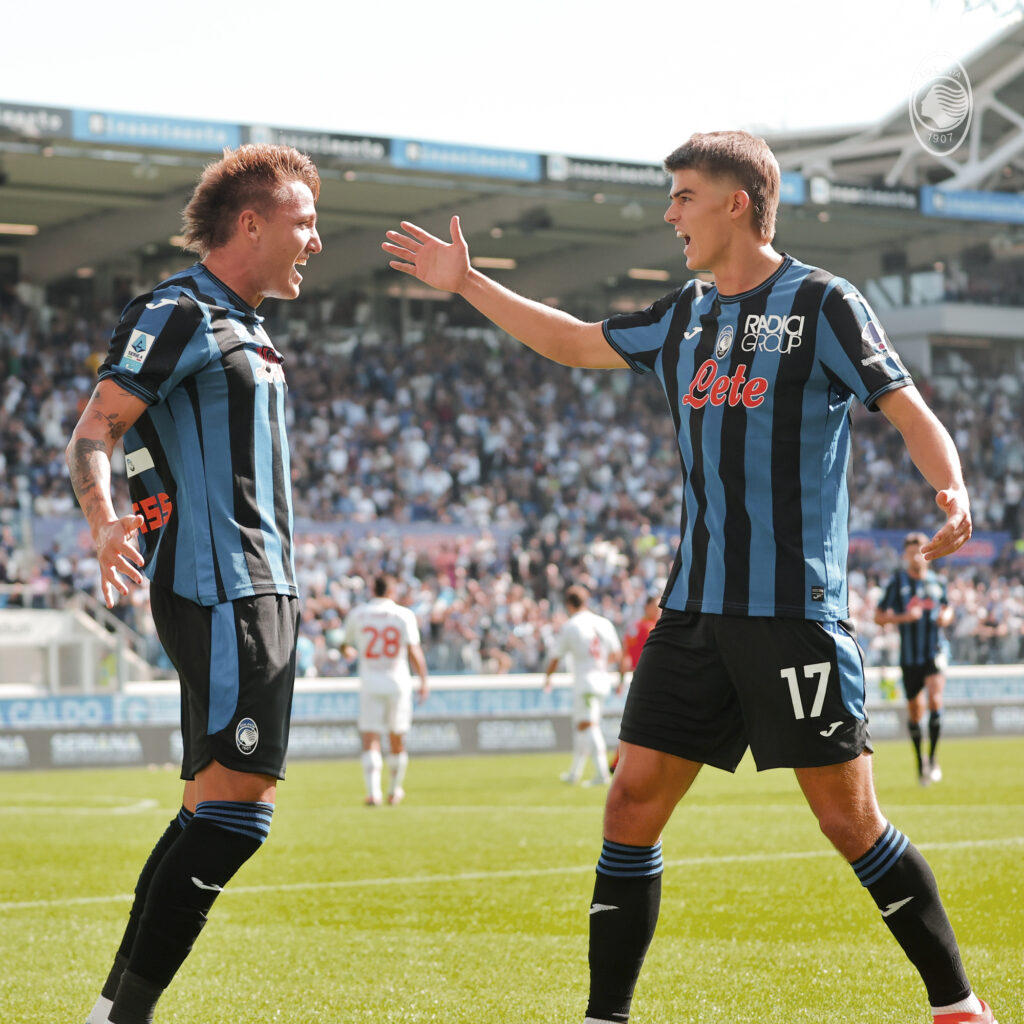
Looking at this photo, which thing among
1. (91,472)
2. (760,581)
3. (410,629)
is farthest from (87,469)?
(410,629)

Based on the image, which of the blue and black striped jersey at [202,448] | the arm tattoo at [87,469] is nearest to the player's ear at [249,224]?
the blue and black striped jersey at [202,448]

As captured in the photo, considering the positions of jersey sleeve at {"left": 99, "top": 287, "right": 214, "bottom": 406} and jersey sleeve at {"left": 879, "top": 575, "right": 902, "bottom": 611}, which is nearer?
jersey sleeve at {"left": 99, "top": 287, "right": 214, "bottom": 406}

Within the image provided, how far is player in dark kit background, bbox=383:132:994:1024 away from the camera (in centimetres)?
392

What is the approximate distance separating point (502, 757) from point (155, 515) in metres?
18.1

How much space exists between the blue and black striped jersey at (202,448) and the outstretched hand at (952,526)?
1.66 metres

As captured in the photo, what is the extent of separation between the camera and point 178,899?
377 cm

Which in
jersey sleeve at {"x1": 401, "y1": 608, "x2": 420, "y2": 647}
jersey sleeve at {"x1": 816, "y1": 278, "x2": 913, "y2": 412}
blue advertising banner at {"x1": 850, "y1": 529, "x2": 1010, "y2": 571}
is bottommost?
jersey sleeve at {"x1": 401, "y1": 608, "x2": 420, "y2": 647}

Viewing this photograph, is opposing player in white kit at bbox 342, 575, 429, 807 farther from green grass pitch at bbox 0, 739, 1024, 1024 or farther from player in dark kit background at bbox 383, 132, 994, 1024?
player in dark kit background at bbox 383, 132, 994, 1024

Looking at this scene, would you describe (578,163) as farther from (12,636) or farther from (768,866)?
(768,866)

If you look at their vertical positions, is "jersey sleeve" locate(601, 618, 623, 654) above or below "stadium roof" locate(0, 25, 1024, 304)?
below

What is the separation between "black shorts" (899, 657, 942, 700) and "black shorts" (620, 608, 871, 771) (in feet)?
38.4

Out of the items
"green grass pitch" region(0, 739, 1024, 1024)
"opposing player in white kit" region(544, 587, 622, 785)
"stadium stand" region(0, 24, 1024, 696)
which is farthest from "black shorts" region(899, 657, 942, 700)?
"stadium stand" region(0, 24, 1024, 696)

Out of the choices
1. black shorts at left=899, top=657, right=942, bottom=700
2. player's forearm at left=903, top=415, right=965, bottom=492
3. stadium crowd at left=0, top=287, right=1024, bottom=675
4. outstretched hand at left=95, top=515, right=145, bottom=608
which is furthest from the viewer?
stadium crowd at left=0, top=287, right=1024, bottom=675
